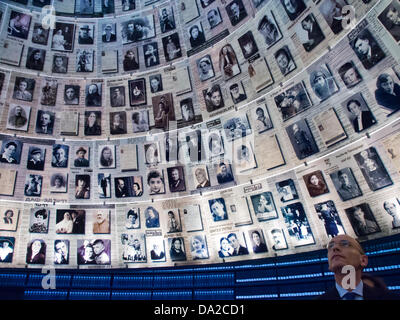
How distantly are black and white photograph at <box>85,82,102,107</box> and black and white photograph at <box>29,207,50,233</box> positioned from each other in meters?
3.05

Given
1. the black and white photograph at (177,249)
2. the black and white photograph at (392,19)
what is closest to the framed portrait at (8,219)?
the black and white photograph at (177,249)

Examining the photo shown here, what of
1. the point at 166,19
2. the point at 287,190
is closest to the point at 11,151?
the point at 166,19

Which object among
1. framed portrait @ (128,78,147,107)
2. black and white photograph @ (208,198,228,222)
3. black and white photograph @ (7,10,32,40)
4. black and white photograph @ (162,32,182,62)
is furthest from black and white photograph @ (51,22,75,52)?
black and white photograph @ (208,198,228,222)

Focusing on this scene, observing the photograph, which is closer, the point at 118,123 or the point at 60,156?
the point at 60,156

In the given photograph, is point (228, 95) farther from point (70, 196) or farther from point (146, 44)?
point (70, 196)

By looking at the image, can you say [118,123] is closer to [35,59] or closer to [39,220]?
[35,59]

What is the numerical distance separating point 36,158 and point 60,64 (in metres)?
2.67

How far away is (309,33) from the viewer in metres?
5.55

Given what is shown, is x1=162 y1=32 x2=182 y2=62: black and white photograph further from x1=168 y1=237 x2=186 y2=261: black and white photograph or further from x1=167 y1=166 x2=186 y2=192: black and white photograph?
x1=168 y1=237 x2=186 y2=261: black and white photograph

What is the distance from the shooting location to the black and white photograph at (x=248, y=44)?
21.1 feet

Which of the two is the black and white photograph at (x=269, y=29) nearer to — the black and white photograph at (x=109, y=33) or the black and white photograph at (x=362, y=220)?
the black and white photograph at (x=362, y=220)

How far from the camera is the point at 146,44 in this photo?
7836 millimetres

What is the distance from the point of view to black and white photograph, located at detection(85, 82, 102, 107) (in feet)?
25.8
